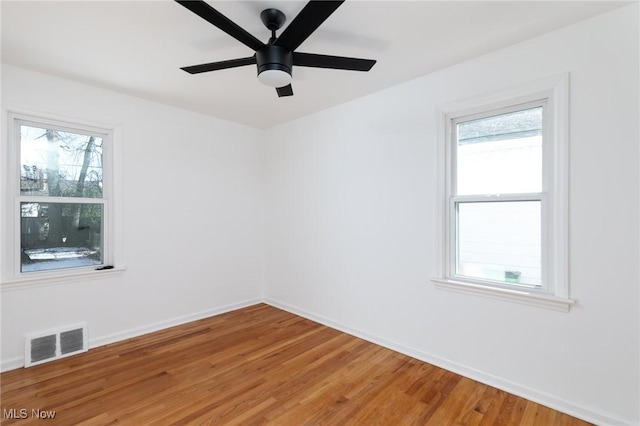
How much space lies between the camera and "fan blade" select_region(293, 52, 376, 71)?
189 centimetres

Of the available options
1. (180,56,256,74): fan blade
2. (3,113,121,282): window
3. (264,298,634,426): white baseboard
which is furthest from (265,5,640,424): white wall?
(3,113,121,282): window

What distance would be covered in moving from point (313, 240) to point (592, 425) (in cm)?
284

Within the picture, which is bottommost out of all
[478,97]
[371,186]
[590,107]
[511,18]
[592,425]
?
[592,425]

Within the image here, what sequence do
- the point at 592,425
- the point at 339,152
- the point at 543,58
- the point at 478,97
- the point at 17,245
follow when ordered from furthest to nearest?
1. the point at 339,152
2. the point at 17,245
3. the point at 478,97
4. the point at 543,58
5. the point at 592,425

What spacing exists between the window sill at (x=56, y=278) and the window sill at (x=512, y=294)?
3.25 meters

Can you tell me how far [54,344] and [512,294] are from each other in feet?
13.1

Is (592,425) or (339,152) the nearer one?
(592,425)

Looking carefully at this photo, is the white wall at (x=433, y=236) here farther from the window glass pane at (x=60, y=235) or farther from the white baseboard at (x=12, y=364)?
the white baseboard at (x=12, y=364)

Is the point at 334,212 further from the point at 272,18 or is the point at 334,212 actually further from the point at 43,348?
the point at 43,348

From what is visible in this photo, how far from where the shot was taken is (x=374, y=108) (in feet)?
10.4

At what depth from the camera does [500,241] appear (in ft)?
8.00

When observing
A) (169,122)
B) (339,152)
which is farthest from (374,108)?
(169,122)

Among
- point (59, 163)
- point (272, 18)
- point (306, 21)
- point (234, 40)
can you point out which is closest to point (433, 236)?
point (306, 21)

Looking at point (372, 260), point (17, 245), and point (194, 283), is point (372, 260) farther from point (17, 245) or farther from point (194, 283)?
point (17, 245)
